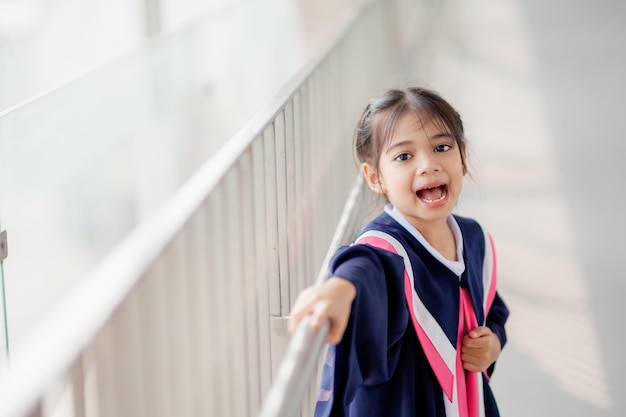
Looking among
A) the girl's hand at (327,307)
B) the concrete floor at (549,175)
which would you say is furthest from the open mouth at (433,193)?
the concrete floor at (549,175)

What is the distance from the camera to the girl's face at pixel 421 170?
1.47 metres

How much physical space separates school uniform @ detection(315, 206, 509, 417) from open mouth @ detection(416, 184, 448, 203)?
47 mm

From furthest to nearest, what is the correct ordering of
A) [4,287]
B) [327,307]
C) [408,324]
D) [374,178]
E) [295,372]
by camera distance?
1. [4,287]
2. [374,178]
3. [408,324]
4. [327,307]
5. [295,372]

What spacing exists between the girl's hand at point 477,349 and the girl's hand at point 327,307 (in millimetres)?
423

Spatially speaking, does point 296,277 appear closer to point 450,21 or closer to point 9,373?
point 9,373

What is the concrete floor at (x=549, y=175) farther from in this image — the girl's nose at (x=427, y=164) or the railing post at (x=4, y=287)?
the railing post at (x=4, y=287)

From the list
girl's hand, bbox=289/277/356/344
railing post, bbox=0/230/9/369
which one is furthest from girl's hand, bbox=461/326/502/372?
railing post, bbox=0/230/9/369

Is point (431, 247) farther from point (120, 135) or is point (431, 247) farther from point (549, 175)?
point (120, 135)

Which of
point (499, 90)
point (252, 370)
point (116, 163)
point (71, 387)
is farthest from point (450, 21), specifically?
point (71, 387)

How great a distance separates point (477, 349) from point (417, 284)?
16 centimetres

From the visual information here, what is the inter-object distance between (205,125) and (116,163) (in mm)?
1117

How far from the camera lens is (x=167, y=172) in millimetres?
4742

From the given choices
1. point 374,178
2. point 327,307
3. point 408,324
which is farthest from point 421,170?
point 327,307

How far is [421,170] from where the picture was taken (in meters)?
1.47
